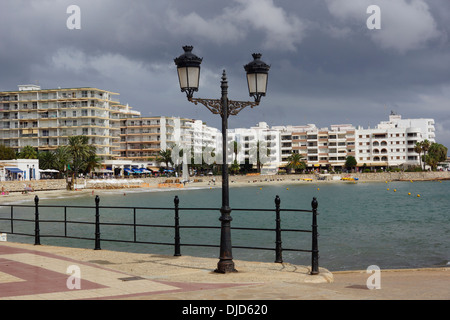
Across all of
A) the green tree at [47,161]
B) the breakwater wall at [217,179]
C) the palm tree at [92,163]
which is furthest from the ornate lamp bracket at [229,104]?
the green tree at [47,161]

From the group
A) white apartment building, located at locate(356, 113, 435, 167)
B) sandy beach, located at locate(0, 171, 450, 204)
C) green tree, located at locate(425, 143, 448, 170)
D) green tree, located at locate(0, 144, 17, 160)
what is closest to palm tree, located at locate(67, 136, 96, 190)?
sandy beach, located at locate(0, 171, 450, 204)

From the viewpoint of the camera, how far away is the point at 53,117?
12088cm

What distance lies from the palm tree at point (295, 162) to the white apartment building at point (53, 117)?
57495 millimetres

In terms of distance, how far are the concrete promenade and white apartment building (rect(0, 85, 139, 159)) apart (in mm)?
110644

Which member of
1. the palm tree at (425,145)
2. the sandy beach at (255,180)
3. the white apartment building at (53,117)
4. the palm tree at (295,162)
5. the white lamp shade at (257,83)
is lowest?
the sandy beach at (255,180)

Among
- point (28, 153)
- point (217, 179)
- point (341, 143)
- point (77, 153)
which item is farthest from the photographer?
point (341, 143)

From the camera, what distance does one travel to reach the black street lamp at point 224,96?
10.0 metres

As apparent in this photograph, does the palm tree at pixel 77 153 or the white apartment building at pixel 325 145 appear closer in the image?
the palm tree at pixel 77 153

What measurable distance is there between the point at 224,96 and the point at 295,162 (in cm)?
14581

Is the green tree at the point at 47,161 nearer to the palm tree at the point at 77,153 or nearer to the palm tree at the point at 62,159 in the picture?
the palm tree at the point at 62,159

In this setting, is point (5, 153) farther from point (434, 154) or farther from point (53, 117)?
point (434, 154)

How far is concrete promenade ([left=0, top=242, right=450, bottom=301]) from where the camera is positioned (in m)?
7.46

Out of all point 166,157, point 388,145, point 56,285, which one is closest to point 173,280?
point 56,285

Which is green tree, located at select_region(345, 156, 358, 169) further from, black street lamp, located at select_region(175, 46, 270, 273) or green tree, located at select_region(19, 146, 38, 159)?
black street lamp, located at select_region(175, 46, 270, 273)
